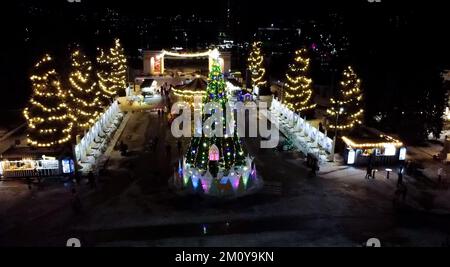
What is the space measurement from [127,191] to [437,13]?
28393mm

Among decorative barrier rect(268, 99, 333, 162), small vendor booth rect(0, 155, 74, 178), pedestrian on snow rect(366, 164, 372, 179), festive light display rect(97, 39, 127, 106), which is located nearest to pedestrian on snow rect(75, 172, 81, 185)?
small vendor booth rect(0, 155, 74, 178)

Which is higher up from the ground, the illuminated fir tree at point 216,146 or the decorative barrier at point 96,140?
the illuminated fir tree at point 216,146

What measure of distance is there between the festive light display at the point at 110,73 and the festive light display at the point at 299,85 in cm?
1838

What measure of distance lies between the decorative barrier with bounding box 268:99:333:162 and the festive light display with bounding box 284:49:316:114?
3.26ft

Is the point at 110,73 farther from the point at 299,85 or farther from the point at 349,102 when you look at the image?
the point at 349,102

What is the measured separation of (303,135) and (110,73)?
75.6ft

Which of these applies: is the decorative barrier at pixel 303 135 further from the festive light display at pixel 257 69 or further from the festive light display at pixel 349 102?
the festive light display at pixel 257 69

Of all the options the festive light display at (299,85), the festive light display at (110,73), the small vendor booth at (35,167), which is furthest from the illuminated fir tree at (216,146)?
the festive light display at (110,73)

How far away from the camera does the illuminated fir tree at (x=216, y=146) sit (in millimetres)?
19781

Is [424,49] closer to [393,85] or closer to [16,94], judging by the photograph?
[393,85]

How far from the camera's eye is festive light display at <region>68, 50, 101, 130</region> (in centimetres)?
2906

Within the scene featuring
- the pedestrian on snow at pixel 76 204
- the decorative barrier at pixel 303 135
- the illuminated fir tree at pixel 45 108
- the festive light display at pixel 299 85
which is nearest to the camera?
the pedestrian on snow at pixel 76 204

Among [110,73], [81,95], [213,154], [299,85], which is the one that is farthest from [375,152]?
[110,73]
